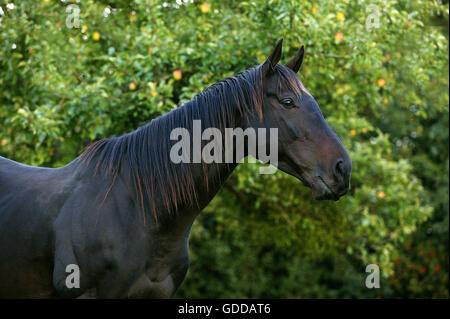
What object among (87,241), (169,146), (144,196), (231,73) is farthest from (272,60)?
(231,73)

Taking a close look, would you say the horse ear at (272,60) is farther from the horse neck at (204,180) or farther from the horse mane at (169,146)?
the horse neck at (204,180)

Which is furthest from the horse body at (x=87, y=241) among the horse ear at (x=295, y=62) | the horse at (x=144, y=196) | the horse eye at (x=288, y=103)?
the horse ear at (x=295, y=62)

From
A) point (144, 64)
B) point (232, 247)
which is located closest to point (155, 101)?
point (144, 64)

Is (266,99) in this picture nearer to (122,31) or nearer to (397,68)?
(122,31)

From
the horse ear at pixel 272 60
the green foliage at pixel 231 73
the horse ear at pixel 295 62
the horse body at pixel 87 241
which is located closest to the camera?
the horse body at pixel 87 241

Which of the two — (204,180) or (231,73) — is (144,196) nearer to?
(204,180)

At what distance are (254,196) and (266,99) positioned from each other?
13.8 feet

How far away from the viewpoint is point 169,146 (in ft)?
8.07

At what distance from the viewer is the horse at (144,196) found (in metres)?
2.31

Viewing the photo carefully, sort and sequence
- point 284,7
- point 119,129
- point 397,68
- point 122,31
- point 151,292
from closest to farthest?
point 151,292 → point 284,7 → point 119,129 → point 122,31 → point 397,68

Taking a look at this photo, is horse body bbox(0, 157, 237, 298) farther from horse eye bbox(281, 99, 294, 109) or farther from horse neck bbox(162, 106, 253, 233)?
horse eye bbox(281, 99, 294, 109)

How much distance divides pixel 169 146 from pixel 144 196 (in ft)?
0.90

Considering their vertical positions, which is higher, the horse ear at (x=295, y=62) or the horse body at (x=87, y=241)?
the horse ear at (x=295, y=62)

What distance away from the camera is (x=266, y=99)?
247 cm
